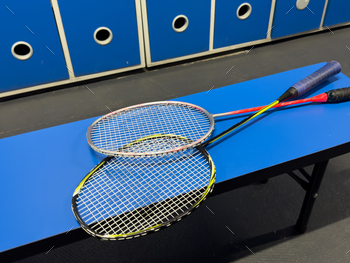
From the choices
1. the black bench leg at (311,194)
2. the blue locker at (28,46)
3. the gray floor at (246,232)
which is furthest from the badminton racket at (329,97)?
the blue locker at (28,46)

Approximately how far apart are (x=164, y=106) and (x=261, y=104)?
0.45 m

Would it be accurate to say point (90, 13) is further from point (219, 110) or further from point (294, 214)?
point (294, 214)

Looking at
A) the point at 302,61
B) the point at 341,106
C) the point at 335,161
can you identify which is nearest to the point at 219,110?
the point at 341,106

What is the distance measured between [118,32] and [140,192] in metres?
2.14

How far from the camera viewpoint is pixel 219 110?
141 centimetres

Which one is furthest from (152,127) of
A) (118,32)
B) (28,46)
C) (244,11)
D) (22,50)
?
(244,11)

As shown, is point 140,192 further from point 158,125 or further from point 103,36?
point 103,36

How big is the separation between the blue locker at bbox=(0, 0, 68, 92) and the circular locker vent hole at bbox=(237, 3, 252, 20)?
1.78m

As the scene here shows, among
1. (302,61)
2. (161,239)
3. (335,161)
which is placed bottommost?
(161,239)

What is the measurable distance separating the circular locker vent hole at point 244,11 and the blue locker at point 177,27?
36cm

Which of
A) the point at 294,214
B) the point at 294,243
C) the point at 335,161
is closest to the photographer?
the point at 294,243

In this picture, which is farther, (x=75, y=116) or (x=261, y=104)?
(x=75, y=116)

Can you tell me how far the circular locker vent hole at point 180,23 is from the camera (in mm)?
2948

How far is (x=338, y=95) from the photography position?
1.38 m
